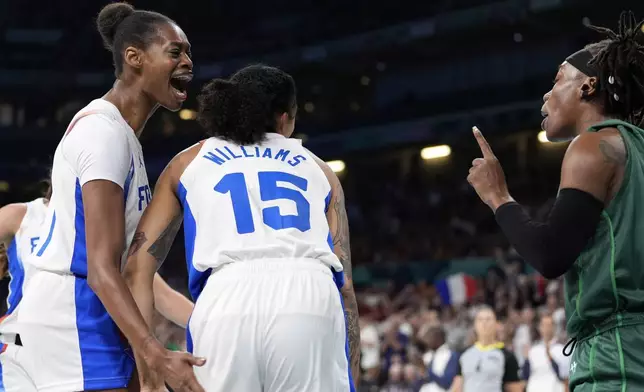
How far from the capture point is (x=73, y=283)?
3.37m

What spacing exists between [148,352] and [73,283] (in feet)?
1.62

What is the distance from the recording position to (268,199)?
3.29m

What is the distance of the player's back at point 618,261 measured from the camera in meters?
2.84

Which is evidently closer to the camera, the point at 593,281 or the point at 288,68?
the point at 593,281

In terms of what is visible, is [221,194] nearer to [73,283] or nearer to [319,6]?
[73,283]

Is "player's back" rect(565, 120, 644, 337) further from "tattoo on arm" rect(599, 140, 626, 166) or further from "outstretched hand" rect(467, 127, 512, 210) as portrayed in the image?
"outstretched hand" rect(467, 127, 512, 210)

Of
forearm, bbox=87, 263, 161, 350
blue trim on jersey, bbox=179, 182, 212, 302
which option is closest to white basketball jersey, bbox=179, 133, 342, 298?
blue trim on jersey, bbox=179, 182, 212, 302

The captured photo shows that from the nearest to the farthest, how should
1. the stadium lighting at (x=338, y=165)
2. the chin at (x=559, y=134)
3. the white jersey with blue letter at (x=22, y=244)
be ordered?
the chin at (x=559, y=134) < the white jersey with blue letter at (x=22, y=244) < the stadium lighting at (x=338, y=165)

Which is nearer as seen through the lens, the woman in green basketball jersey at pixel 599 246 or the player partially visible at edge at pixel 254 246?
the woman in green basketball jersey at pixel 599 246

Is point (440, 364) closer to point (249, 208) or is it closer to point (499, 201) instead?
point (249, 208)

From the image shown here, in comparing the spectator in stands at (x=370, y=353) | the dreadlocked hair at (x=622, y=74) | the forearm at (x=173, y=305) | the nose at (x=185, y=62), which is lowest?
the spectator in stands at (x=370, y=353)

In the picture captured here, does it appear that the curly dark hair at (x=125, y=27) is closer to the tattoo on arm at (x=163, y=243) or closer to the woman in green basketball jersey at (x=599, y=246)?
the tattoo on arm at (x=163, y=243)

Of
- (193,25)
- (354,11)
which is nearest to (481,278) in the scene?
(354,11)

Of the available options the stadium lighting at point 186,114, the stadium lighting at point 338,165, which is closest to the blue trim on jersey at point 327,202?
the stadium lighting at point 338,165
